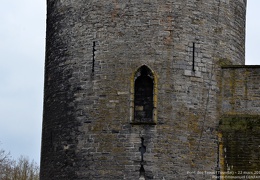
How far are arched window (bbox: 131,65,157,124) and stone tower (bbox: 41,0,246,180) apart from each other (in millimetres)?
22

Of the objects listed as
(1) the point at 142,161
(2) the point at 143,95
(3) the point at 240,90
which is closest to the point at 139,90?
(2) the point at 143,95

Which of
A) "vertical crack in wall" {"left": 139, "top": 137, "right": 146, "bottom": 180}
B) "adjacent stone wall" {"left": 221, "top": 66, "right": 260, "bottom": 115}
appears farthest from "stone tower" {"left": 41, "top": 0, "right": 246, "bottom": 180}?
"adjacent stone wall" {"left": 221, "top": 66, "right": 260, "bottom": 115}

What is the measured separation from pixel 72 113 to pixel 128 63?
1743 mm

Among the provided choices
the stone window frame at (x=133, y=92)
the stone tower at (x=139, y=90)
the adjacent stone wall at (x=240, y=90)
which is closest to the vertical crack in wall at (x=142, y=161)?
the stone tower at (x=139, y=90)

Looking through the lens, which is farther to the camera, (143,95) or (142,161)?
(143,95)

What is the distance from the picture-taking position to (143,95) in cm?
1462

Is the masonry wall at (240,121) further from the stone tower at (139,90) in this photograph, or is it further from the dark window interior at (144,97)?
the dark window interior at (144,97)

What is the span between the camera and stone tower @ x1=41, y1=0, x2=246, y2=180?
46.5 ft

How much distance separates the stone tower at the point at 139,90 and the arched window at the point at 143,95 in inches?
0.9

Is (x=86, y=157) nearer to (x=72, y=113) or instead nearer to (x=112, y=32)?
(x=72, y=113)

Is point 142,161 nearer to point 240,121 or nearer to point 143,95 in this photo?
point 143,95

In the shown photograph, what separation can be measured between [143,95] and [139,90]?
0.50 ft

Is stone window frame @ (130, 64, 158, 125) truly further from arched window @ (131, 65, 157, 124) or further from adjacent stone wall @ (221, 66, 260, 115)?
adjacent stone wall @ (221, 66, 260, 115)

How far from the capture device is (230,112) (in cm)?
1487
